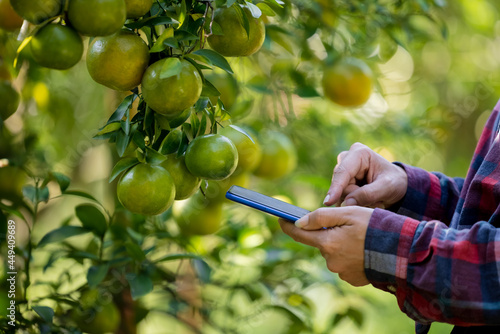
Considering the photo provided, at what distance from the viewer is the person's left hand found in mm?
569

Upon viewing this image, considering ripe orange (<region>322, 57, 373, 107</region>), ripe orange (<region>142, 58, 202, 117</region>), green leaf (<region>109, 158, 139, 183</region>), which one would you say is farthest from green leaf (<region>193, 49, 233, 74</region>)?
ripe orange (<region>322, 57, 373, 107</region>)

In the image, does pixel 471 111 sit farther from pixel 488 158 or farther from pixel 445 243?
pixel 445 243

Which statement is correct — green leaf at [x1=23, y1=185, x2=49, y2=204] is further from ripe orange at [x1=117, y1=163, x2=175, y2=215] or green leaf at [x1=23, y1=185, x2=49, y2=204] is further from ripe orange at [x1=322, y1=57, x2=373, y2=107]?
ripe orange at [x1=322, y1=57, x2=373, y2=107]

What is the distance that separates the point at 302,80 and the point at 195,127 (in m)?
0.43

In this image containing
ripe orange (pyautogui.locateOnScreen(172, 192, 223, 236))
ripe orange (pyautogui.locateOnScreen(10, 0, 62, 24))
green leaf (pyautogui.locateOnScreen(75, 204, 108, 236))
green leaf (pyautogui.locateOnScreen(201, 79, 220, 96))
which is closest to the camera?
ripe orange (pyautogui.locateOnScreen(10, 0, 62, 24))

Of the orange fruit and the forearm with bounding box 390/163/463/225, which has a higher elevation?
the orange fruit

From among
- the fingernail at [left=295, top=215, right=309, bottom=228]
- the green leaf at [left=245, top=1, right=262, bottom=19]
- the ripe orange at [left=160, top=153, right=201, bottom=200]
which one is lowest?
the fingernail at [left=295, top=215, right=309, bottom=228]

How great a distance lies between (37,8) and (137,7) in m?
0.09

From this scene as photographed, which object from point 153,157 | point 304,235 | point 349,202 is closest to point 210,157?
point 153,157

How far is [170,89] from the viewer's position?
0.47 metres

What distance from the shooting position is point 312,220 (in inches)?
23.0

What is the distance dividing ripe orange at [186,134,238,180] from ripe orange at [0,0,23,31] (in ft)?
0.91

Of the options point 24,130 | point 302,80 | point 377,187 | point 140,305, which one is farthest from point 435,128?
point 24,130

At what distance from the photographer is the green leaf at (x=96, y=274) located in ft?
2.32
